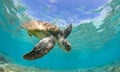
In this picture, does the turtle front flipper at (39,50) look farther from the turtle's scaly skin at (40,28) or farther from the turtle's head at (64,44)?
the turtle's head at (64,44)

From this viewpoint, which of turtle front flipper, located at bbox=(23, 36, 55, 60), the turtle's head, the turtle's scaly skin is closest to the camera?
turtle front flipper, located at bbox=(23, 36, 55, 60)

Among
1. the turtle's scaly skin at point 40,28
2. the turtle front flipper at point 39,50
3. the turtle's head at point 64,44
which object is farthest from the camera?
the turtle's head at point 64,44

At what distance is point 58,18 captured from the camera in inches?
1019

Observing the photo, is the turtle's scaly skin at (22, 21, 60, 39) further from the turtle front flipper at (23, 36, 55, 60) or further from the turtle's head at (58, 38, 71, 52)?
the turtle front flipper at (23, 36, 55, 60)

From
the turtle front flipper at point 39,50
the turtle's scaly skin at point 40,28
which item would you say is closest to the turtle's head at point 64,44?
the turtle's scaly skin at point 40,28

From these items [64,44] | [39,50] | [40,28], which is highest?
[40,28]

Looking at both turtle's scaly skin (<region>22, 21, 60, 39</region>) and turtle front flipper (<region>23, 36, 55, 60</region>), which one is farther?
turtle's scaly skin (<region>22, 21, 60, 39</region>)

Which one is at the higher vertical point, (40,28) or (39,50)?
(40,28)

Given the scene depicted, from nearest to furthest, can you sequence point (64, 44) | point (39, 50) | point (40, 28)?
point (39, 50) < point (40, 28) < point (64, 44)

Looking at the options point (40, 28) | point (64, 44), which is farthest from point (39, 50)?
point (64, 44)

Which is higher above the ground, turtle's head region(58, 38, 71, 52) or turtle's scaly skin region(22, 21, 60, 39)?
turtle's scaly skin region(22, 21, 60, 39)

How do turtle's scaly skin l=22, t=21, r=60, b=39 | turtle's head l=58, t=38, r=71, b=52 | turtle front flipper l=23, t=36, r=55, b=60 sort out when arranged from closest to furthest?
turtle front flipper l=23, t=36, r=55, b=60, turtle's scaly skin l=22, t=21, r=60, b=39, turtle's head l=58, t=38, r=71, b=52

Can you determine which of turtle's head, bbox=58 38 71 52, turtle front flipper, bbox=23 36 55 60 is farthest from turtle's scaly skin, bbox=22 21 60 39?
turtle front flipper, bbox=23 36 55 60

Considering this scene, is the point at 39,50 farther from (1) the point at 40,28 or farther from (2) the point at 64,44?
(2) the point at 64,44
